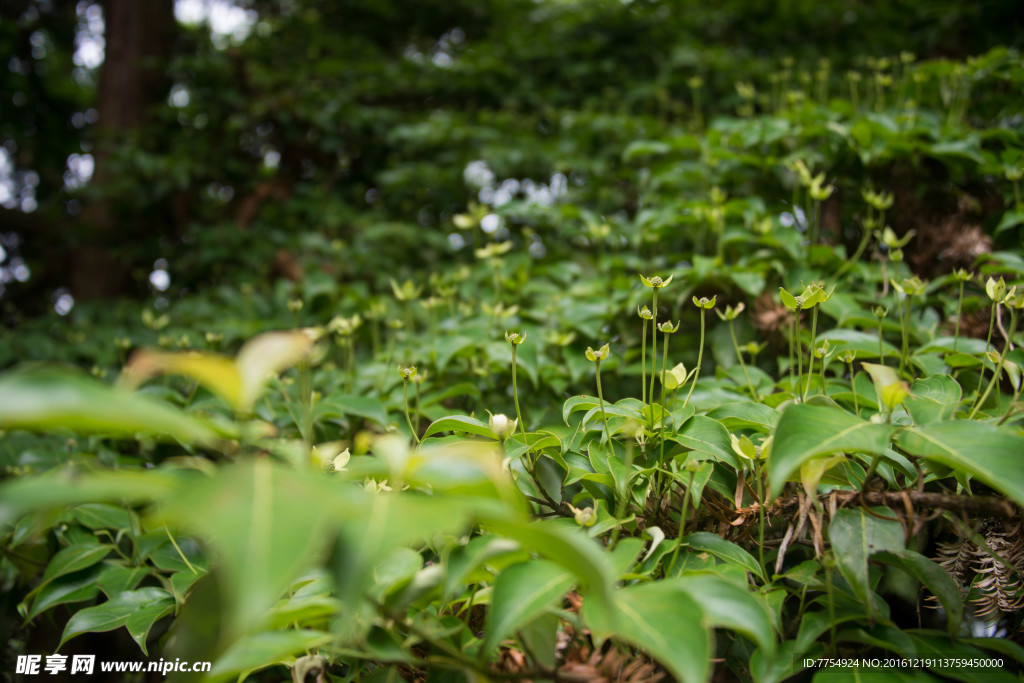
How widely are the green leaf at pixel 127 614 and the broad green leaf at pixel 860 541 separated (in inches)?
38.7

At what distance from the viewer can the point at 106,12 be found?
3.87m

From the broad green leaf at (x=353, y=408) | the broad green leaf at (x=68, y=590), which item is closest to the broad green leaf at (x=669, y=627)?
the broad green leaf at (x=353, y=408)

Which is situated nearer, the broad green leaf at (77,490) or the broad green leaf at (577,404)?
the broad green leaf at (77,490)

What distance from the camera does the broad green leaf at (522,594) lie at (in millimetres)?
496

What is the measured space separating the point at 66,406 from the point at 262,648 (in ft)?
1.02

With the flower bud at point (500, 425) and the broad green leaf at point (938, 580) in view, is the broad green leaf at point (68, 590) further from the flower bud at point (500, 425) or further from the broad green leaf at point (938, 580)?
the broad green leaf at point (938, 580)

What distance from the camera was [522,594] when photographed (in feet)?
1.72

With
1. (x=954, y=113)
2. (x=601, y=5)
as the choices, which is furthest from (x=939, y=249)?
(x=601, y=5)

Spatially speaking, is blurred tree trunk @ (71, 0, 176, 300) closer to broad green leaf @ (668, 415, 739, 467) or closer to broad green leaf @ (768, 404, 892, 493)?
broad green leaf @ (668, 415, 739, 467)

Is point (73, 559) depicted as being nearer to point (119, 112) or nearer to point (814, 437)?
point (814, 437)

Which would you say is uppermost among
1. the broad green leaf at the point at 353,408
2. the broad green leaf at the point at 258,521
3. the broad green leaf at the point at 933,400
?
the broad green leaf at the point at 258,521

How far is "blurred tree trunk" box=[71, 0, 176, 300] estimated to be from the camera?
3.30 metres

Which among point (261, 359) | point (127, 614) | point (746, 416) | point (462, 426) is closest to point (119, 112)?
point (127, 614)

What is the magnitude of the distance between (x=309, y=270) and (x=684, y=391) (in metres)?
1.81
